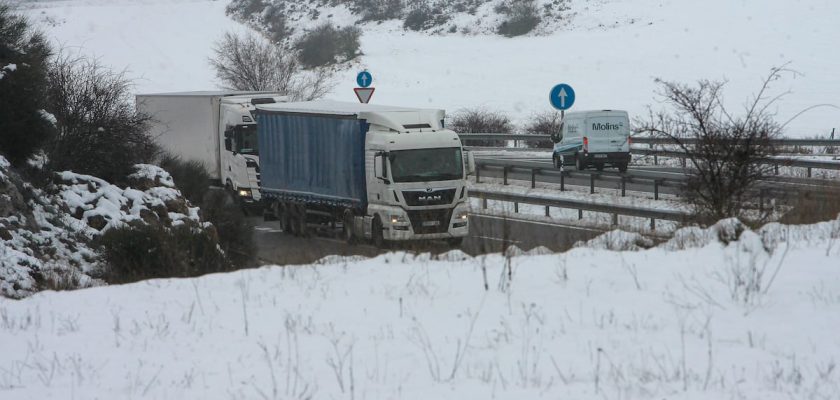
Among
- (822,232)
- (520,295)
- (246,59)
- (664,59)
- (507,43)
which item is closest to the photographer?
(520,295)

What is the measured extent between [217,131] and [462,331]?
23.4 meters

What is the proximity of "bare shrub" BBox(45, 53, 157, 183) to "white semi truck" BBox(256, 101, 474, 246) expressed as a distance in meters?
3.63

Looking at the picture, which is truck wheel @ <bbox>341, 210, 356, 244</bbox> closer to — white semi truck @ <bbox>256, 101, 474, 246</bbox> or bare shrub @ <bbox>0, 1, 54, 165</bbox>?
white semi truck @ <bbox>256, 101, 474, 246</bbox>

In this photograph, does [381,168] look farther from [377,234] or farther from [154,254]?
[154,254]

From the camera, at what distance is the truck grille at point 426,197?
69.4ft

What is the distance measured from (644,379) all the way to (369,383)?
1883 millimetres

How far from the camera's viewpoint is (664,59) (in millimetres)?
74438

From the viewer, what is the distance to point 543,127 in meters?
49.8

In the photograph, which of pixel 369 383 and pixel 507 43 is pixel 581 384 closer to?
pixel 369 383

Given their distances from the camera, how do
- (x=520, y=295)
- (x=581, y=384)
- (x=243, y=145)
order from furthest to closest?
(x=243, y=145) → (x=520, y=295) → (x=581, y=384)

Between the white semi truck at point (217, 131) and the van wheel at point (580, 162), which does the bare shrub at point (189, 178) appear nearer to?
the white semi truck at point (217, 131)

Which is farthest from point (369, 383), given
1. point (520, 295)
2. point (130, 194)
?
point (130, 194)

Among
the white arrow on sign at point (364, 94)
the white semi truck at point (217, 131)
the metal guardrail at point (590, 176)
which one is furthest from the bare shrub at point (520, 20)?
the white arrow on sign at point (364, 94)

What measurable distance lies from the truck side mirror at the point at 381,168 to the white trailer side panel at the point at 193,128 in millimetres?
10849
